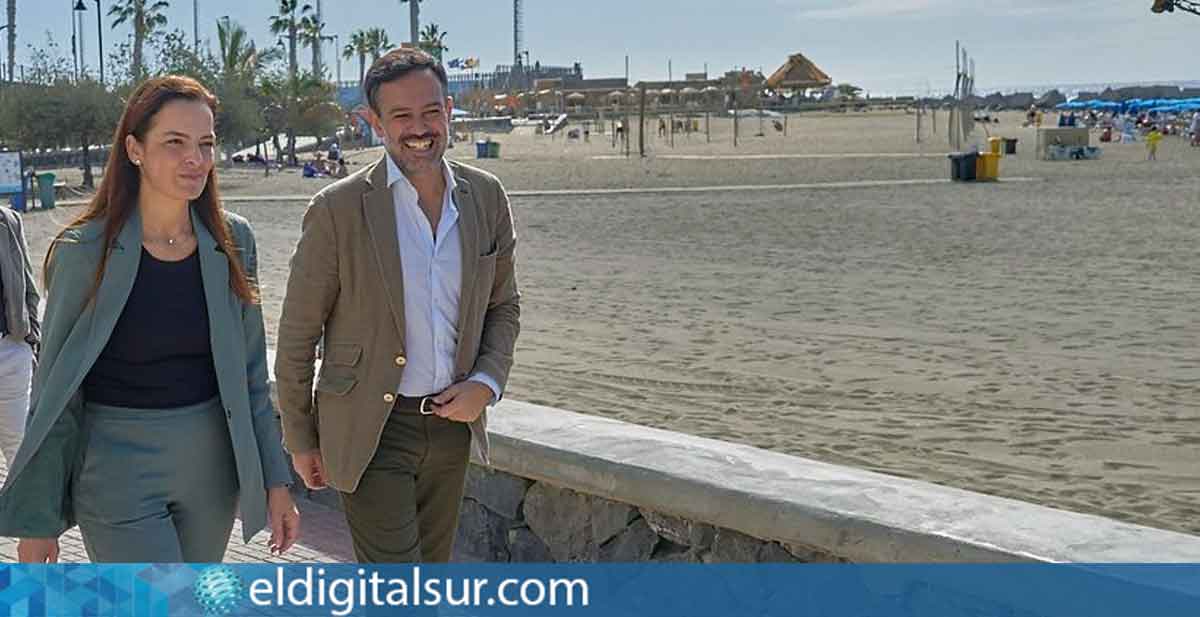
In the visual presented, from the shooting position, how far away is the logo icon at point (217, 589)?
3510 millimetres

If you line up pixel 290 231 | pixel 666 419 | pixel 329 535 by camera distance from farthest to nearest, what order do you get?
1. pixel 290 231
2. pixel 666 419
3. pixel 329 535

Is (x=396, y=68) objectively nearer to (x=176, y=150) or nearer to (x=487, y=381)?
(x=176, y=150)

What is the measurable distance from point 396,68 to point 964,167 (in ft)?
97.7

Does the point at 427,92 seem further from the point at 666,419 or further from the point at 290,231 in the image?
the point at 290,231

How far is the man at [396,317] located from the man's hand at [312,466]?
18mm

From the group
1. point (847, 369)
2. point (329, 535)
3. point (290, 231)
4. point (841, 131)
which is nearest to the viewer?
point (329, 535)

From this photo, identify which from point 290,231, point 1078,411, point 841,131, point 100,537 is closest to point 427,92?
point 100,537

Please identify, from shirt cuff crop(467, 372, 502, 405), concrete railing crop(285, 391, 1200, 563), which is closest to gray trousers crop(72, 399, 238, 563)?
shirt cuff crop(467, 372, 502, 405)

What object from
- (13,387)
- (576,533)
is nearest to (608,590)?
(576,533)

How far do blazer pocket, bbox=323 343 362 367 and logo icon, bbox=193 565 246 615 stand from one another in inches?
22.1

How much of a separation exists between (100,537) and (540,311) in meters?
10.2

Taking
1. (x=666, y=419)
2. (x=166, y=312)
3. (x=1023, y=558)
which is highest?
(x=166, y=312)

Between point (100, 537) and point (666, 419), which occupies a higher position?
point (100, 537)

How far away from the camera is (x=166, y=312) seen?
3260mm
